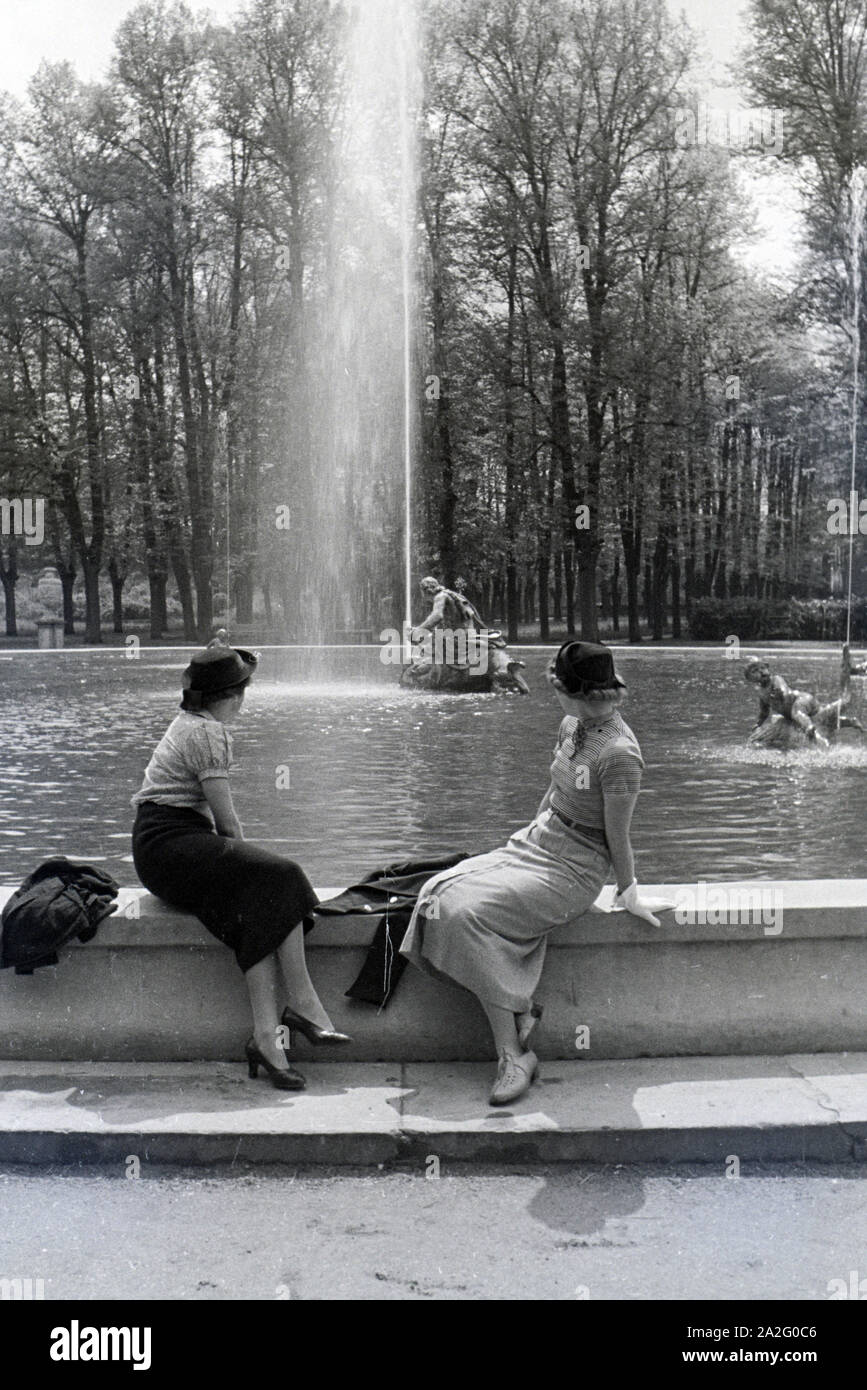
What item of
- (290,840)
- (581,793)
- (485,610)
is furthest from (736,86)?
(581,793)

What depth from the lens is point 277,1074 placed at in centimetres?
476

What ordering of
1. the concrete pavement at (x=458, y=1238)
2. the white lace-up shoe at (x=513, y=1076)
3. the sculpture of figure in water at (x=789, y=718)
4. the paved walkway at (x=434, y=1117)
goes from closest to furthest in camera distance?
the concrete pavement at (x=458, y=1238) < the paved walkway at (x=434, y=1117) < the white lace-up shoe at (x=513, y=1076) < the sculpture of figure in water at (x=789, y=718)

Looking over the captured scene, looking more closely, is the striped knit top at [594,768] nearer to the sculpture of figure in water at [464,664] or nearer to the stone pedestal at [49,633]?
the sculpture of figure in water at [464,664]

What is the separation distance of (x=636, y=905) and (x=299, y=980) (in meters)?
1.13

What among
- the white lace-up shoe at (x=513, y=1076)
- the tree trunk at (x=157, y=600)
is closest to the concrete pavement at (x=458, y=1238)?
the white lace-up shoe at (x=513, y=1076)

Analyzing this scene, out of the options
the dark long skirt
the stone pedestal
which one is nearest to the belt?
the dark long skirt

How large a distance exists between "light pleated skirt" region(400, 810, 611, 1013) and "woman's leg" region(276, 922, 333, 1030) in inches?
13.1

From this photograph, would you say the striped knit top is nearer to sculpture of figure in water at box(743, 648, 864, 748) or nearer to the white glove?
the white glove

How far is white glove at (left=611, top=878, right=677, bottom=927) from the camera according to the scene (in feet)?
15.9

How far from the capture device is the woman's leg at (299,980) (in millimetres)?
4828

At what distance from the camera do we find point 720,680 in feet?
71.4

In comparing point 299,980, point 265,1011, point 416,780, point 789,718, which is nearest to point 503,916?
point 299,980

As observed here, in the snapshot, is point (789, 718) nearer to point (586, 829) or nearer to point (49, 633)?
point (586, 829)

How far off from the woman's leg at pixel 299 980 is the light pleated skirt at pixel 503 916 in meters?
0.33
